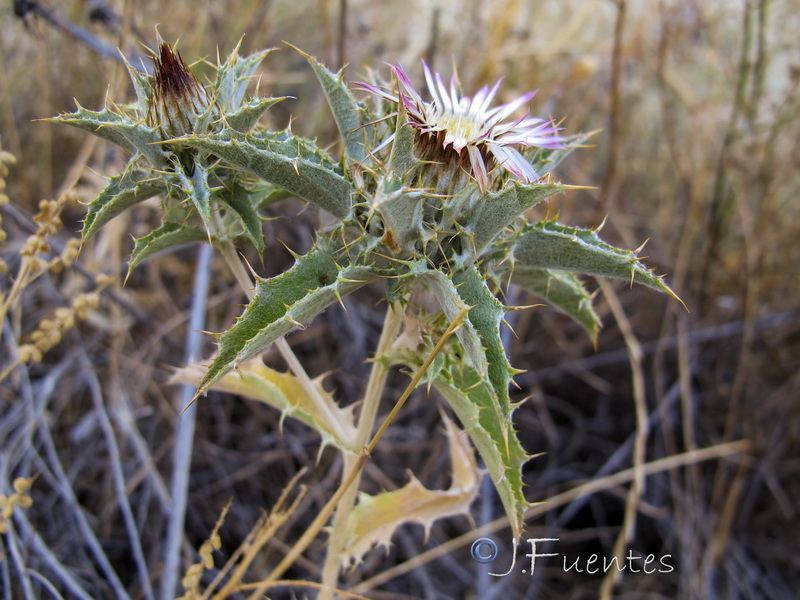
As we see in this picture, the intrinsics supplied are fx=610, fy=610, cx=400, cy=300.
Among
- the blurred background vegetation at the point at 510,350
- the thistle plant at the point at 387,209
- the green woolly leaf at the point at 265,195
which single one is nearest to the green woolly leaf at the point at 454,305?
the thistle plant at the point at 387,209

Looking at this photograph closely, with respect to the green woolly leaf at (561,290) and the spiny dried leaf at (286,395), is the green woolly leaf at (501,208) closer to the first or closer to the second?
the green woolly leaf at (561,290)

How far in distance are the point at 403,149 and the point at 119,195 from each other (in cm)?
57

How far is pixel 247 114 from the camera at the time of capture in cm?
125

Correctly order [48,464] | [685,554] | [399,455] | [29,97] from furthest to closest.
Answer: [29,97] < [399,455] < [685,554] < [48,464]

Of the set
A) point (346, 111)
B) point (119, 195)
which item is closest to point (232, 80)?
point (346, 111)

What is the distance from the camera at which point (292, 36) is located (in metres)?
4.78

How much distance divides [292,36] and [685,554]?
439 cm

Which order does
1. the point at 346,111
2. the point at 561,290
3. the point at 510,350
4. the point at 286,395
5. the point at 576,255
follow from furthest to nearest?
1. the point at 510,350
2. the point at 286,395
3. the point at 561,290
4. the point at 346,111
5. the point at 576,255

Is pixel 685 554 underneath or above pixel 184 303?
underneath

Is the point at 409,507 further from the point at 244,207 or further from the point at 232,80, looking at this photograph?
the point at 232,80

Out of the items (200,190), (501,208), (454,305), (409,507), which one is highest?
(200,190)

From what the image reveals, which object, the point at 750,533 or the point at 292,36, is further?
the point at 292,36

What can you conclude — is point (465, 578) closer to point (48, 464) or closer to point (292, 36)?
point (48, 464)

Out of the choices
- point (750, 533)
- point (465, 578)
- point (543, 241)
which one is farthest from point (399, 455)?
point (543, 241)
